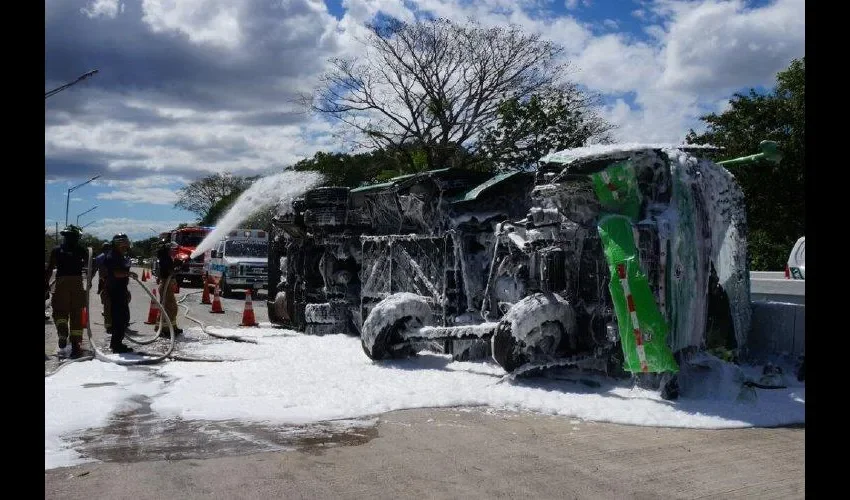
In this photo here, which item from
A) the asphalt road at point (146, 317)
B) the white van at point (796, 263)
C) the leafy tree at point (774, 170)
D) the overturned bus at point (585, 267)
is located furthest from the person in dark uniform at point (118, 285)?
the leafy tree at point (774, 170)

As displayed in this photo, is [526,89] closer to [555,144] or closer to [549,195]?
[555,144]

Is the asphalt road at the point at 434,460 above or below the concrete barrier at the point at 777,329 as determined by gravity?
below

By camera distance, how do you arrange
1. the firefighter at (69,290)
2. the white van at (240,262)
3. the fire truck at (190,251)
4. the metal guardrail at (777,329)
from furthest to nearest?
the fire truck at (190,251)
the white van at (240,262)
the firefighter at (69,290)
the metal guardrail at (777,329)

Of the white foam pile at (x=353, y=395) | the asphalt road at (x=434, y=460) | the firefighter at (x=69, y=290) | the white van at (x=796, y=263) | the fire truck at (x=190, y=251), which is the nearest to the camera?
the asphalt road at (x=434, y=460)

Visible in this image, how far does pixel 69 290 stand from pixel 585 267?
295 inches

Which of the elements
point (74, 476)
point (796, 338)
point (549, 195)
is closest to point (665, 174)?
point (549, 195)

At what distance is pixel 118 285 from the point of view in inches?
421

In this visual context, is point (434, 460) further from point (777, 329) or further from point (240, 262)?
point (240, 262)

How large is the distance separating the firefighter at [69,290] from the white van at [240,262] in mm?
13262

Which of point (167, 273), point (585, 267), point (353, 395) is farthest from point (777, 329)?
point (167, 273)

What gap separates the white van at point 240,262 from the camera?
968 inches

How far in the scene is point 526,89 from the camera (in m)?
28.7

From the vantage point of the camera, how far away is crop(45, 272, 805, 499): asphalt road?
4.46 m

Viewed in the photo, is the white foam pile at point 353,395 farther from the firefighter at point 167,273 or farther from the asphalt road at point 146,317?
the firefighter at point 167,273
